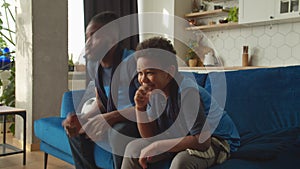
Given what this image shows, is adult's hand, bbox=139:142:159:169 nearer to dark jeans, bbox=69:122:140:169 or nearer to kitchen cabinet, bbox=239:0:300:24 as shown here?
dark jeans, bbox=69:122:140:169

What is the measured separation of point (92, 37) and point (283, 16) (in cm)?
245

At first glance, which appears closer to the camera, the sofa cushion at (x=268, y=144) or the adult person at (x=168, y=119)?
the adult person at (x=168, y=119)

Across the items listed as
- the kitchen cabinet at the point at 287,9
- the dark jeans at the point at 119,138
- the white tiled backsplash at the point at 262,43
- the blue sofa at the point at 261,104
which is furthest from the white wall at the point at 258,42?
the dark jeans at the point at 119,138

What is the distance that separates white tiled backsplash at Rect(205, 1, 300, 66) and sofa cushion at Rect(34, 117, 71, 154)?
2.46 m

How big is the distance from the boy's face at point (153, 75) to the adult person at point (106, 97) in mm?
137

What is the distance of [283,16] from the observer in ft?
10.7

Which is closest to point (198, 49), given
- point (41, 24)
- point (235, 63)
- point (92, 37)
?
point (235, 63)

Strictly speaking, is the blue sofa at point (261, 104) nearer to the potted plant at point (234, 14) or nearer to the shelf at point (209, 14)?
the potted plant at point (234, 14)

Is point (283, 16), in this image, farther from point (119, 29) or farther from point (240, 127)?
point (119, 29)

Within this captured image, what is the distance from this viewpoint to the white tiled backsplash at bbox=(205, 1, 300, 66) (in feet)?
11.4

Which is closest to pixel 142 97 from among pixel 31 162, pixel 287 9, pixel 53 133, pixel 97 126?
pixel 97 126

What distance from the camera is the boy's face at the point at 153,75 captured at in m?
1.22

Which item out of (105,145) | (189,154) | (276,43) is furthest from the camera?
(276,43)

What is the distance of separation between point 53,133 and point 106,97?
76 cm
